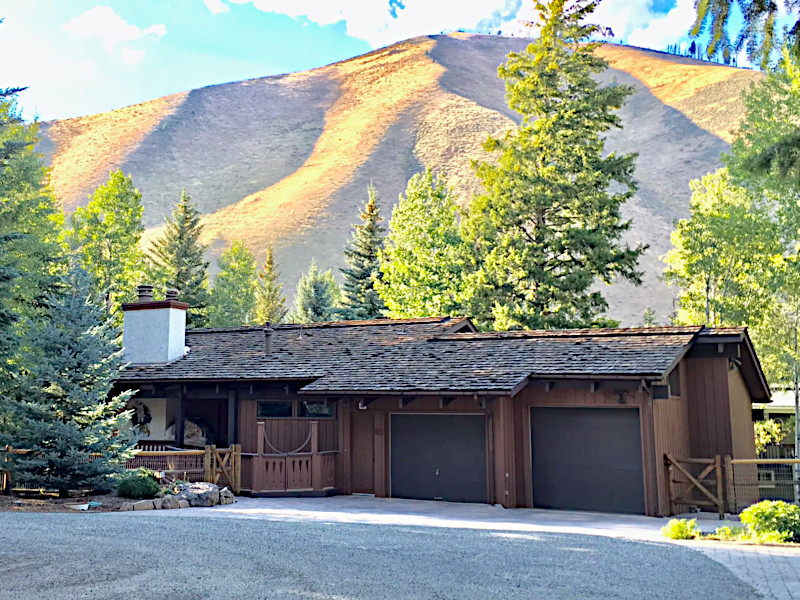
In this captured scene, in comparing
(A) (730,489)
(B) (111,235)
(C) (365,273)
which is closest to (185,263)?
(B) (111,235)

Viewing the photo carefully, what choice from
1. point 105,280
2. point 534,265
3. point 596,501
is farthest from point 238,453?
point 105,280

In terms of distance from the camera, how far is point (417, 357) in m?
20.6

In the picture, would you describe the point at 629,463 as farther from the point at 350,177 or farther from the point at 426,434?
the point at 350,177

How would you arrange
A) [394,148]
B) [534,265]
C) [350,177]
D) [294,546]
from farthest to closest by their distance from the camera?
[394,148]
[350,177]
[534,265]
[294,546]

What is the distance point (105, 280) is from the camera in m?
42.0

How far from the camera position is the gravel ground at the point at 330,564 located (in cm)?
815

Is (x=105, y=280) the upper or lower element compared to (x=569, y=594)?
upper

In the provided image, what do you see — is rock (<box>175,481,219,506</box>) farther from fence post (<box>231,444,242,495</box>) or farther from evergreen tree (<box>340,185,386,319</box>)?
evergreen tree (<box>340,185,386,319</box>)

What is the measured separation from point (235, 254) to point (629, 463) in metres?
55.4

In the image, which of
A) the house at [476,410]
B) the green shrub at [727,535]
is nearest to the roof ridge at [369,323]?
the house at [476,410]

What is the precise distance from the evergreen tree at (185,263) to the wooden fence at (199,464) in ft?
92.1

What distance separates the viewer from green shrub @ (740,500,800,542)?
38.8ft

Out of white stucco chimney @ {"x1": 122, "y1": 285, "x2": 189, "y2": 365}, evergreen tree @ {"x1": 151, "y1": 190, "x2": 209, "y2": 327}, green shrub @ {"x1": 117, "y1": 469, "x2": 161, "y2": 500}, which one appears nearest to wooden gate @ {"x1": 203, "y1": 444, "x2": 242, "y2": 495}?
green shrub @ {"x1": 117, "y1": 469, "x2": 161, "y2": 500}

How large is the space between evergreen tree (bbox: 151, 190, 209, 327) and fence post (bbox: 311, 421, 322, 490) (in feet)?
93.6
